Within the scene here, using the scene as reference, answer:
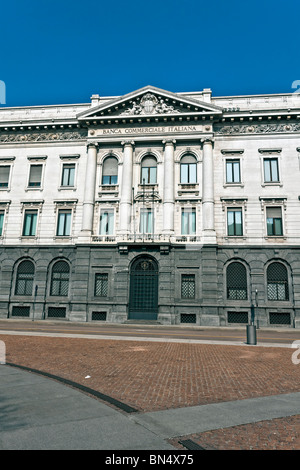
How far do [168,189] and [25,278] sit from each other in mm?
15768

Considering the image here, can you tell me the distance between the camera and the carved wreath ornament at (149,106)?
103 ft

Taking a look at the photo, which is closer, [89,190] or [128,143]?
[89,190]

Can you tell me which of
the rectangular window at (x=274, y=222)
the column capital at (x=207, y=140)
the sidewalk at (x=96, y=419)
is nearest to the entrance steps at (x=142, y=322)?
the rectangular window at (x=274, y=222)

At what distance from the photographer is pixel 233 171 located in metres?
30.7

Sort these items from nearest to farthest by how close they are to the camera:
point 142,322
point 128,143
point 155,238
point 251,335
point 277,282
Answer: point 251,335
point 142,322
point 277,282
point 155,238
point 128,143

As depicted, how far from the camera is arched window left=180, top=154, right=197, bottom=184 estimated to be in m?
30.8

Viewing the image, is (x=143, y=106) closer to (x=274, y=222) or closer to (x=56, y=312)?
(x=274, y=222)

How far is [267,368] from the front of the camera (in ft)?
34.9

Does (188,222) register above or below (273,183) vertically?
below

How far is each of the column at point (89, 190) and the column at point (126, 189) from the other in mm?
2810

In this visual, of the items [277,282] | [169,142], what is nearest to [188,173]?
[169,142]

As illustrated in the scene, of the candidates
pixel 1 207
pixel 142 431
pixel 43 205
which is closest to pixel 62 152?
pixel 43 205
